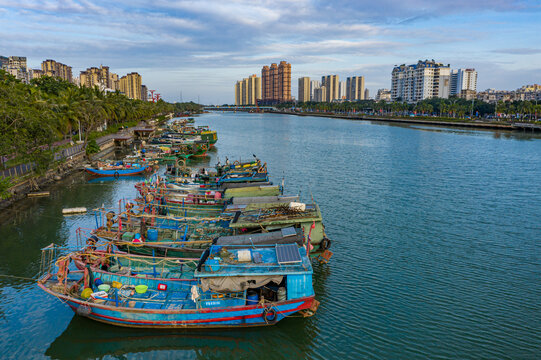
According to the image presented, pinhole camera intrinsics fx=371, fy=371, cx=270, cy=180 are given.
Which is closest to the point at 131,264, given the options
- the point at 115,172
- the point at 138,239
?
the point at 138,239

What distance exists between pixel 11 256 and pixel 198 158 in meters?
38.2

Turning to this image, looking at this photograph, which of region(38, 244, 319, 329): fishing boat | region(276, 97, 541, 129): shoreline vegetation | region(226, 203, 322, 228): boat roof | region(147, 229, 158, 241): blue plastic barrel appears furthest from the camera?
region(276, 97, 541, 129): shoreline vegetation

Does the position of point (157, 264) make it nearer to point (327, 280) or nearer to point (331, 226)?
point (327, 280)

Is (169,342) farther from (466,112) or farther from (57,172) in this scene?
(466,112)

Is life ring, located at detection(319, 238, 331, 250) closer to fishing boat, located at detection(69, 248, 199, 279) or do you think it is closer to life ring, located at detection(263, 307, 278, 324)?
life ring, located at detection(263, 307, 278, 324)

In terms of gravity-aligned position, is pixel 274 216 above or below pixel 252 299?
above

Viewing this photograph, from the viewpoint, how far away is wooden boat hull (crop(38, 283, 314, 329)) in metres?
13.2

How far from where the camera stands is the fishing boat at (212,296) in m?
13.3

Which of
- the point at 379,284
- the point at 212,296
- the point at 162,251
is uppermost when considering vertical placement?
the point at 162,251

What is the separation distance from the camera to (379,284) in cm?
1744

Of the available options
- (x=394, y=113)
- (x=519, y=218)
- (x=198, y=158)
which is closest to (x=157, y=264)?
(x=519, y=218)

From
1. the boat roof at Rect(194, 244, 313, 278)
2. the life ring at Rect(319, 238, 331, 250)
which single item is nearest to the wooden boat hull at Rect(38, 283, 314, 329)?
the boat roof at Rect(194, 244, 313, 278)

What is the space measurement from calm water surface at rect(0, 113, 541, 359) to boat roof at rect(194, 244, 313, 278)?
231 centimetres

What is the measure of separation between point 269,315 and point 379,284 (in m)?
6.55
